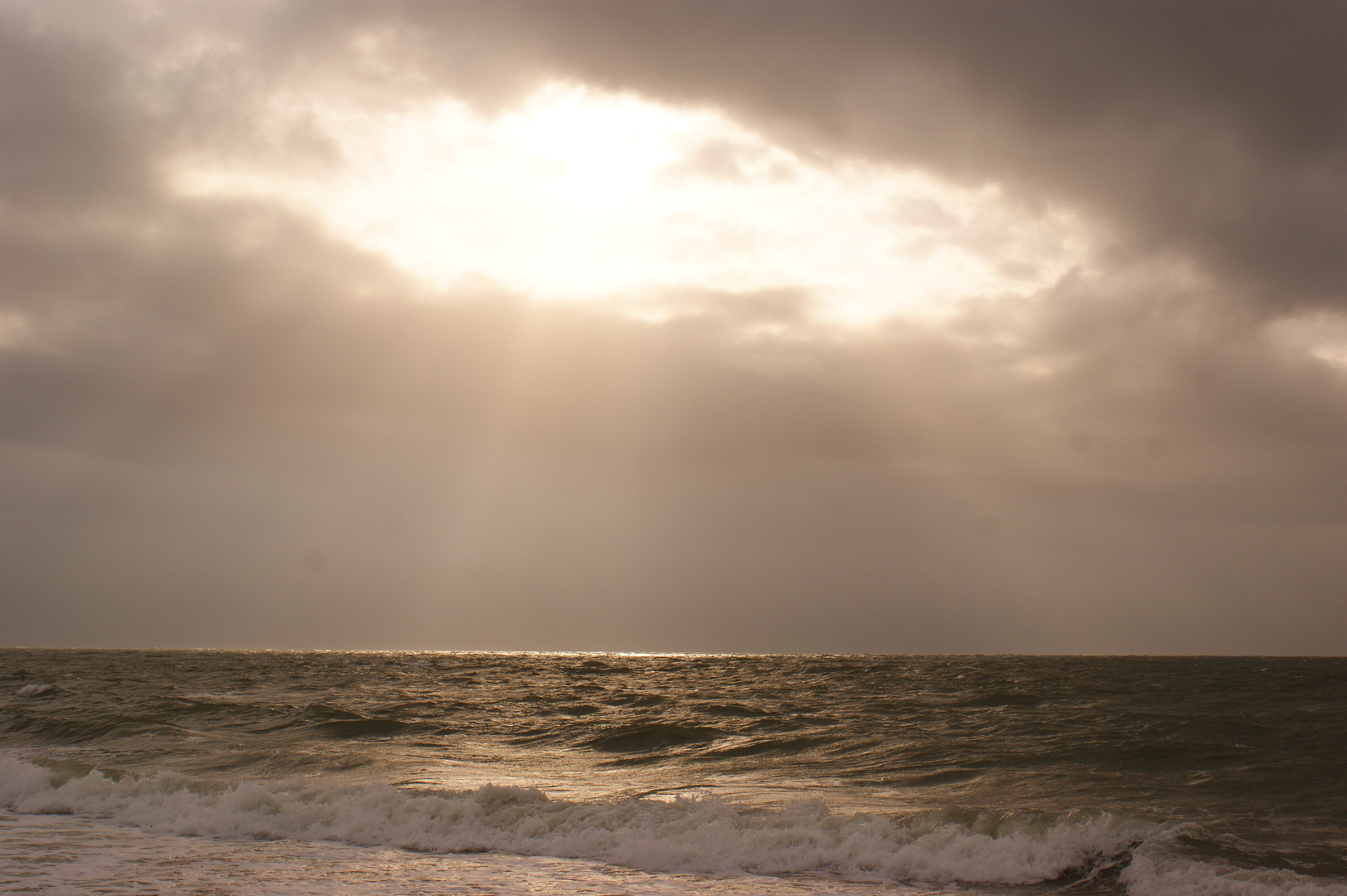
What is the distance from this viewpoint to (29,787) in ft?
58.5

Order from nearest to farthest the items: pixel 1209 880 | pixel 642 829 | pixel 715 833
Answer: pixel 1209 880 → pixel 715 833 → pixel 642 829

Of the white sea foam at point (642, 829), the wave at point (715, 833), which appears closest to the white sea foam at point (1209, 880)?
the wave at point (715, 833)

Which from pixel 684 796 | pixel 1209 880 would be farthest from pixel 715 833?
pixel 1209 880

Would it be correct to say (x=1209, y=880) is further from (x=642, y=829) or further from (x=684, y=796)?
(x=684, y=796)

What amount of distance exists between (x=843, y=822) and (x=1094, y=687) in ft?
98.0

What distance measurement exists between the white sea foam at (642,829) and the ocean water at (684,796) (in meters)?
0.05

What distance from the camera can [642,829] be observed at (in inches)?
559

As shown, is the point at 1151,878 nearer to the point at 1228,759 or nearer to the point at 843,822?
the point at 843,822

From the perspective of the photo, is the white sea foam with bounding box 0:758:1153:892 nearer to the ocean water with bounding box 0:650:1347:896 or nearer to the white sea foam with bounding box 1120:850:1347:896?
the ocean water with bounding box 0:650:1347:896

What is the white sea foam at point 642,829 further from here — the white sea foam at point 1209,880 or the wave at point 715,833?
the white sea foam at point 1209,880

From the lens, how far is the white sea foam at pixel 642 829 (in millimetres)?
12938

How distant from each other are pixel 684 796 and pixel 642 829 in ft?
8.94

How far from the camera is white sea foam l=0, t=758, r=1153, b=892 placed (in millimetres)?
12938

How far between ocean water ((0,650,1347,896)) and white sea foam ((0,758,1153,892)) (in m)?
0.05
